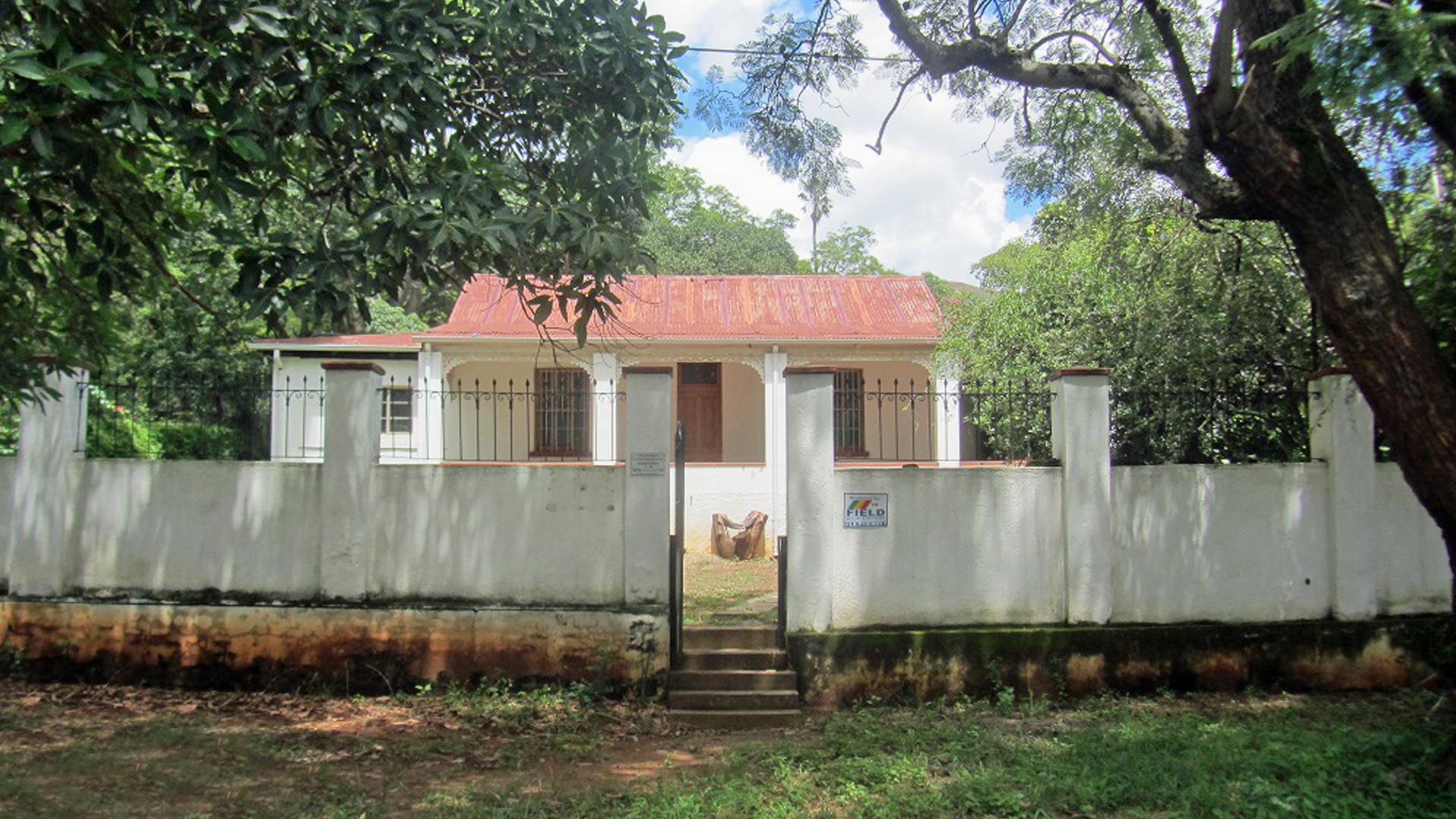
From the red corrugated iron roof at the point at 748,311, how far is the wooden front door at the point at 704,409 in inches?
58.0

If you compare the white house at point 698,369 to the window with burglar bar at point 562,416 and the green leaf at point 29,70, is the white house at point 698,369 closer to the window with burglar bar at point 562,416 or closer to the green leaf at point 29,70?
the window with burglar bar at point 562,416

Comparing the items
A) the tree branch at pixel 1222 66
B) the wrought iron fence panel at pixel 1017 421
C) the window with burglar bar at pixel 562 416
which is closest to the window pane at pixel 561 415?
the window with burglar bar at pixel 562 416

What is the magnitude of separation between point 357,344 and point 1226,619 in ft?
39.6

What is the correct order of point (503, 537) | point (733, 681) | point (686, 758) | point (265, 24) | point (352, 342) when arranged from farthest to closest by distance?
point (352, 342), point (503, 537), point (733, 681), point (686, 758), point (265, 24)

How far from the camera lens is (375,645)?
6895 mm

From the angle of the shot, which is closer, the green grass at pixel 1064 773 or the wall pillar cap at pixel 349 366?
the green grass at pixel 1064 773

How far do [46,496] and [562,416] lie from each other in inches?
340

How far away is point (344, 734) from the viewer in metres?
6.17

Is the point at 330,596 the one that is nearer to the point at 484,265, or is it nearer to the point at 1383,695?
the point at 484,265

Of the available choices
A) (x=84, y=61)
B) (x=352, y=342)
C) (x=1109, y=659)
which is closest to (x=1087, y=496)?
(x=1109, y=659)

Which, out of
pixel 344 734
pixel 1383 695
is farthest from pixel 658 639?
pixel 1383 695

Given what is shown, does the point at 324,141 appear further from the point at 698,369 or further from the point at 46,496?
the point at 698,369

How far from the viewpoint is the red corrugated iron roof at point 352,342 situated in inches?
584

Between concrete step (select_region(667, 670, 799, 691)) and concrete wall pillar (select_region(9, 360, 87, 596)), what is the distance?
4377 millimetres
